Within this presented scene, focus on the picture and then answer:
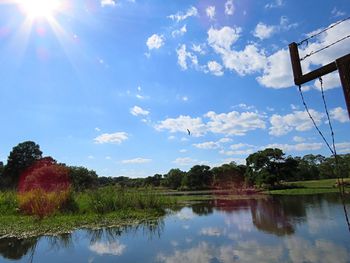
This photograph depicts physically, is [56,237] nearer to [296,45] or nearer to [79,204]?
[79,204]

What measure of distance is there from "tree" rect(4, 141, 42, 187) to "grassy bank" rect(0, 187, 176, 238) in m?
40.5

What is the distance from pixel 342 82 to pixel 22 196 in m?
17.8

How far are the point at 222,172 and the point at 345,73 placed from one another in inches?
2284

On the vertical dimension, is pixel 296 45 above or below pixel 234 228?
above

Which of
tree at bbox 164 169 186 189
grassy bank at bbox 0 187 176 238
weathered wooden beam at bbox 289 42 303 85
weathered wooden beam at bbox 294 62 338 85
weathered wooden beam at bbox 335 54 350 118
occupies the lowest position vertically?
grassy bank at bbox 0 187 176 238

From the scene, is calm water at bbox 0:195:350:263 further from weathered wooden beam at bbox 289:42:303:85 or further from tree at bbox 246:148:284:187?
tree at bbox 246:148:284:187

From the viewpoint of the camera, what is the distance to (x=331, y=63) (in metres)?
3.59

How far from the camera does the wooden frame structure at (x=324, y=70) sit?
3326mm

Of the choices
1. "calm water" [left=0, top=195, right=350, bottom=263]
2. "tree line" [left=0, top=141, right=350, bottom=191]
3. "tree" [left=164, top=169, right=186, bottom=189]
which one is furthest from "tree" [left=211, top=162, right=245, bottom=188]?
"calm water" [left=0, top=195, right=350, bottom=263]

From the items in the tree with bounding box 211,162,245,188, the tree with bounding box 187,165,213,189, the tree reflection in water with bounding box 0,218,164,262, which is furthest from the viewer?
the tree with bounding box 187,165,213,189

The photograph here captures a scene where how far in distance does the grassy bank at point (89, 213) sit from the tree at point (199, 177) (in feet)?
133

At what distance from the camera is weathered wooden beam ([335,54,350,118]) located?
330cm

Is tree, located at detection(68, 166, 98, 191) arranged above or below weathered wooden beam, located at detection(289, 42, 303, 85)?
above

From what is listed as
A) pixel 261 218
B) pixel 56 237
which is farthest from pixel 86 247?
pixel 261 218
